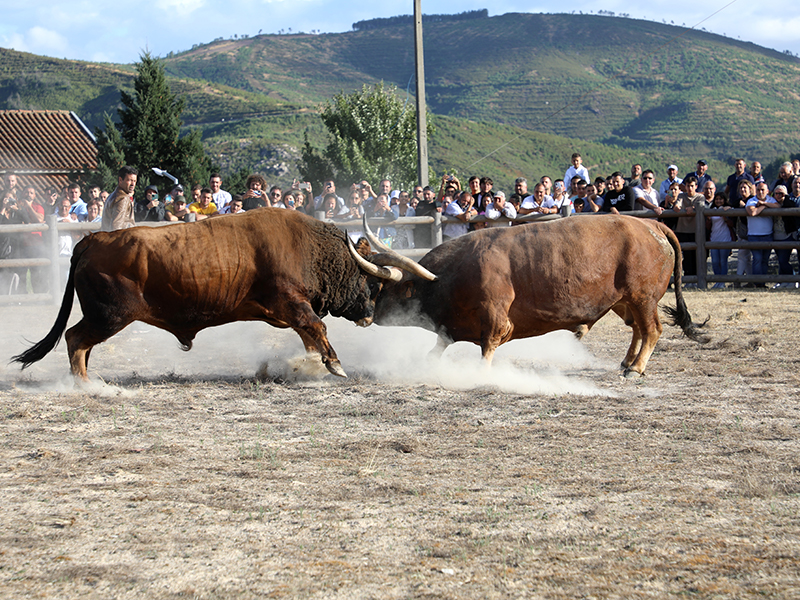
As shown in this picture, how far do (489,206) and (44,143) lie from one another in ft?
125

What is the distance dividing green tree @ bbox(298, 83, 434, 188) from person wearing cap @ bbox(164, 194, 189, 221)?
27.2 m

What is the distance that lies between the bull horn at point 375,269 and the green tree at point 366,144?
32.3 m

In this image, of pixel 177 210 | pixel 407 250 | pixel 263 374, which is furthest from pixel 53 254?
pixel 263 374

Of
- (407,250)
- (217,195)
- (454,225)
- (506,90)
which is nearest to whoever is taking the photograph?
(407,250)

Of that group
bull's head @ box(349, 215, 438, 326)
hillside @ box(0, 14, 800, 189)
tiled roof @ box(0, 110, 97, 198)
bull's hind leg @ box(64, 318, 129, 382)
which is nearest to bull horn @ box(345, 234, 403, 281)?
bull's head @ box(349, 215, 438, 326)

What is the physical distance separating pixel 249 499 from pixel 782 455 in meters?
2.64

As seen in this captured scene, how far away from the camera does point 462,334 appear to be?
21.9 ft

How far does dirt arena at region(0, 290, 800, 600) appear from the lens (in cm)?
273

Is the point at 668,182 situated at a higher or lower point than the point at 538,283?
higher

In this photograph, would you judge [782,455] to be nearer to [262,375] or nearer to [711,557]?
[711,557]

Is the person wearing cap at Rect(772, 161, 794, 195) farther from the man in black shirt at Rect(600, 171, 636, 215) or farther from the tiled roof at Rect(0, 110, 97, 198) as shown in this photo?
the tiled roof at Rect(0, 110, 97, 198)

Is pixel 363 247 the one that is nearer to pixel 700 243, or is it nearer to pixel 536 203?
pixel 536 203

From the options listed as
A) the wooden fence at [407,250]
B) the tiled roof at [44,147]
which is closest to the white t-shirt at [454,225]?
the wooden fence at [407,250]

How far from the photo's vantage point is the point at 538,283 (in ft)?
21.2
